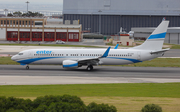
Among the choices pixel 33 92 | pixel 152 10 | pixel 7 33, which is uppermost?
pixel 152 10

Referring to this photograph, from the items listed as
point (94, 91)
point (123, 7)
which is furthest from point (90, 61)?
point (123, 7)

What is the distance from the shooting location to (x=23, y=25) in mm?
101562

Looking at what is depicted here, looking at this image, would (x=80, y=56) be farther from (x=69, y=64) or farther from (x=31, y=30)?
(x=31, y=30)

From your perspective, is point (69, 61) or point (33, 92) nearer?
point (33, 92)

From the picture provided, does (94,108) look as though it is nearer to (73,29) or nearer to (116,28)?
(73,29)

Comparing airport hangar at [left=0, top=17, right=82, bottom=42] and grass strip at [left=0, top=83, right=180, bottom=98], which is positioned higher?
airport hangar at [left=0, top=17, right=82, bottom=42]

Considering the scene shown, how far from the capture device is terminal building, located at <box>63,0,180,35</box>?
512ft

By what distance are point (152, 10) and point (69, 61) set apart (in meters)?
133

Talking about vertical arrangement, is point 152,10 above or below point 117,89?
above

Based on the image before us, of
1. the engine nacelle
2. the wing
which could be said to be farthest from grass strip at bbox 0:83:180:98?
the engine nacelle

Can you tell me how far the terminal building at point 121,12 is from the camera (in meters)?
156

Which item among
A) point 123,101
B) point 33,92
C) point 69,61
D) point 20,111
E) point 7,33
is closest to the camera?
point 20,111

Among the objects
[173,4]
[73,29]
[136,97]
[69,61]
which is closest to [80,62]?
[69,61]

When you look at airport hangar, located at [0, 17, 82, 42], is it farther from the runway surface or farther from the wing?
the wing
